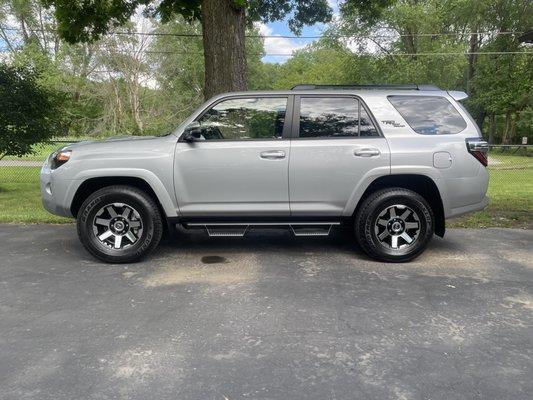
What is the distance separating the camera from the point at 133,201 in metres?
5.33

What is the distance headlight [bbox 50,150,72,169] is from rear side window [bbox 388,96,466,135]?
358 centimetres

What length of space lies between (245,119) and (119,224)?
180 centimetres

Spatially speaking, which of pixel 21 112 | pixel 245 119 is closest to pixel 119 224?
pixel 245 119

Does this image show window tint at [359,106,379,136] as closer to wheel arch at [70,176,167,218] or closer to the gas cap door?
the gas cap door

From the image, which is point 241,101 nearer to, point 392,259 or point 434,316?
point 392,259

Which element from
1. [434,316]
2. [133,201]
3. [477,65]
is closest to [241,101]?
[133,201]

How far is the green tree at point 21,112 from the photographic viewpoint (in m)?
10.7

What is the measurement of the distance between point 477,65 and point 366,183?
139 ft

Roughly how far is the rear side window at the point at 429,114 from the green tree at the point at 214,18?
3451 mm

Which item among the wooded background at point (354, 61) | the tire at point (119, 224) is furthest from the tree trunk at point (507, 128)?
the tire at point (119, 224)

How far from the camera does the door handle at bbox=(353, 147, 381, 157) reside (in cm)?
531

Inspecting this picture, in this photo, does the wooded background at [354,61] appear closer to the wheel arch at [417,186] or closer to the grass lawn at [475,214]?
the grass lawn at [475,214]

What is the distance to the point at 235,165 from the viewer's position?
530 centimetres

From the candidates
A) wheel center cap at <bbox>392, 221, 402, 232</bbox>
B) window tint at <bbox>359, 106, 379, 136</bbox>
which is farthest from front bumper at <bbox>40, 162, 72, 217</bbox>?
wheel center cap at <bbox>392, 221, 402, 232</bbox>
